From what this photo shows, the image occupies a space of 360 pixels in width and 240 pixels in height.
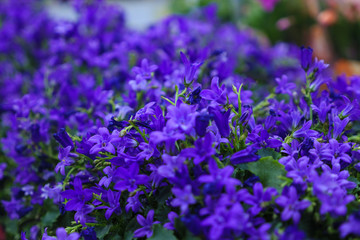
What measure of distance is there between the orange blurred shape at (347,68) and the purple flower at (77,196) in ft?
8.01

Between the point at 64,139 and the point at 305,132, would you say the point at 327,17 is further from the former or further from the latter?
the point at 64,139

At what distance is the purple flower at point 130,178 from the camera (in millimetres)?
1188

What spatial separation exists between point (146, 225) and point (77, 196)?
29cm

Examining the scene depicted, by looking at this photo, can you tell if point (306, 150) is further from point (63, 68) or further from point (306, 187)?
point (63, 68)

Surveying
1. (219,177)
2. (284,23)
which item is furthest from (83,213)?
(284,23)

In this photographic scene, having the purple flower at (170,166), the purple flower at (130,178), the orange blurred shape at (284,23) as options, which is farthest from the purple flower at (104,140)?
the orange blurred shape at (284,23)

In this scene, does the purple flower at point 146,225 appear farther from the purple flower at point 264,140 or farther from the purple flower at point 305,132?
the purple flower at point 305,132

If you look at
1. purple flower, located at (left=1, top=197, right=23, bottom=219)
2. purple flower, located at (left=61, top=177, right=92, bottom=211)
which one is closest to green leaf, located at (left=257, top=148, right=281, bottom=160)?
purple flower, located at (left=61, top=177, right=92, bottom=211)

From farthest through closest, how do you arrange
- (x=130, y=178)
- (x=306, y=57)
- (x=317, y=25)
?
1. (x=317, y=25)
2. (x=306, y=57)
3. (x=130, y=178)

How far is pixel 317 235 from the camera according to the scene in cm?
110

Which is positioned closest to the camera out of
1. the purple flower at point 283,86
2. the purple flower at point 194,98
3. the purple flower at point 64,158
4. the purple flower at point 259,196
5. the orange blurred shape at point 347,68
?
the purple flower at point 259,196

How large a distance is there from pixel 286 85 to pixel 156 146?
2.74 feet

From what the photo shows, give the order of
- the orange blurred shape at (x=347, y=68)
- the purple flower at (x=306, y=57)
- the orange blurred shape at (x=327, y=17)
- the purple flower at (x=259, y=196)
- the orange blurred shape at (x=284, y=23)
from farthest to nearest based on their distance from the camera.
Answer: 1. the orange blurred shape at (x=284, y=23)
2. the orange blurred shape at (x=327, y=17)
3. the orange blurred shape at (x=347, y=68)
4. the purple flower at (x=306, y=57)
5. the purple flower at (x=259, y=196)

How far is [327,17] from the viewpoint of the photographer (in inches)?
124
